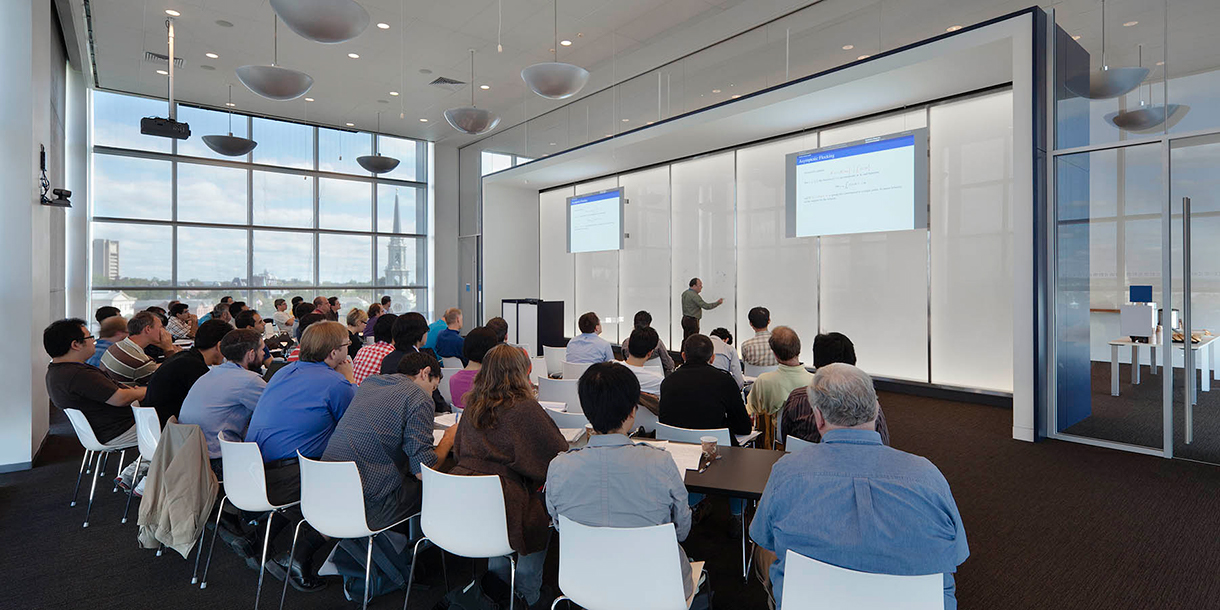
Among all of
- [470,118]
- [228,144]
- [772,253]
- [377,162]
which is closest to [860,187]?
[772,253]

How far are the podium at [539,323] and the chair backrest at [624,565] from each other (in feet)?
30.9

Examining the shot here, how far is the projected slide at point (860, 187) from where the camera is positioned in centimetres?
672

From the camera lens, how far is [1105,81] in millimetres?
5449

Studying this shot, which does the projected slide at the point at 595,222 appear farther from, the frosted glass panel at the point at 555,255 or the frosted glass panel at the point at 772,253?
the frosted glass panel at the point at 772,253

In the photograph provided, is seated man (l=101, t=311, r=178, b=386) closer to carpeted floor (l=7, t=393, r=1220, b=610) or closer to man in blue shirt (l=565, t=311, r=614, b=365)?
carpeted floor (l=7, t=393, r=1220, b=610)

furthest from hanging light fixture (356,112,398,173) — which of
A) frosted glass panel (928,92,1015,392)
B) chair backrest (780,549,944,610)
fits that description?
chair backrest (780,549,944,610)

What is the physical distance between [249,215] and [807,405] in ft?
42.8

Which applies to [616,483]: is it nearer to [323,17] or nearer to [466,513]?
[466,513]

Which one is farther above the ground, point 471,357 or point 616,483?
point 471,357

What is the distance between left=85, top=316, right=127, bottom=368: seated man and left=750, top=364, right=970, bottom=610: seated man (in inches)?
241

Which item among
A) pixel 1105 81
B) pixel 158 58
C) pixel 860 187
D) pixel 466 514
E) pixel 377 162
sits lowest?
pixel 466 514

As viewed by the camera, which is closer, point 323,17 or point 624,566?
point 624,566

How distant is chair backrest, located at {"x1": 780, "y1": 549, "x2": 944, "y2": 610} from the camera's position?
1533 millimetres

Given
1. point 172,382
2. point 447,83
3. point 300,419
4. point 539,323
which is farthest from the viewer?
point 539,323
